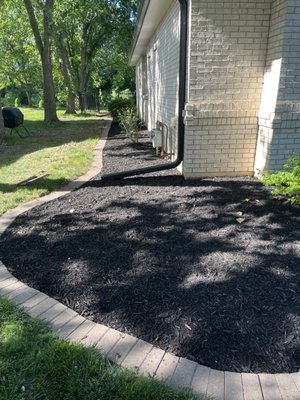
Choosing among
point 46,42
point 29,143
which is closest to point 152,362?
point 29,143

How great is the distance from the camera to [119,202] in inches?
163

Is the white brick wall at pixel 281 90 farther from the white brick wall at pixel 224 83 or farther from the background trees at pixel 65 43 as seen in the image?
the background trees at pixel 65 43

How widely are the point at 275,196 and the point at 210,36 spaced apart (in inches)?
95.0

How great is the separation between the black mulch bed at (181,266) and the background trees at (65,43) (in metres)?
→ 12.0

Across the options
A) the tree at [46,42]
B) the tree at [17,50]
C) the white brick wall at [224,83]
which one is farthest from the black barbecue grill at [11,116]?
the tree at [17,50]

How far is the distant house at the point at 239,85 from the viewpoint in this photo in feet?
14.0

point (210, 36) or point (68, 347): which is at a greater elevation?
point (210, 36)

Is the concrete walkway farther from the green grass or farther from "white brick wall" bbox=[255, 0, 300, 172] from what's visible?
"white brick wall" bbox=[255, 0, 300, 172]

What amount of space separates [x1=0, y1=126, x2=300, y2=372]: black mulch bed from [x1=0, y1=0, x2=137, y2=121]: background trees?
39.5 ft

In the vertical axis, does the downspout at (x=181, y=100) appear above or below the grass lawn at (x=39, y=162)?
above

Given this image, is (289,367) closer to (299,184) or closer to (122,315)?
(122,315)

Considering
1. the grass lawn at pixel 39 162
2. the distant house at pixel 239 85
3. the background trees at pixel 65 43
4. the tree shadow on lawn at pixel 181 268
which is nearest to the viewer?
the tree shadow on lawn at pixel 181 268

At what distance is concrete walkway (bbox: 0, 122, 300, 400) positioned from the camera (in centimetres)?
162

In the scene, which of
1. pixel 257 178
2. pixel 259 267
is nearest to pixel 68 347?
pixel 259 267
